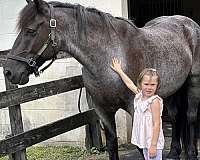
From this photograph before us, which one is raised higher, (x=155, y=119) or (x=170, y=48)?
(x=170, y=48)

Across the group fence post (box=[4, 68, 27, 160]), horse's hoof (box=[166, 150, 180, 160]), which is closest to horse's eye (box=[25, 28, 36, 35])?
fence post (box=[4, 68, 27, 160])

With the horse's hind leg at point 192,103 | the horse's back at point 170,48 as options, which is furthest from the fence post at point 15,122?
the horse's hind leg at point 192,103

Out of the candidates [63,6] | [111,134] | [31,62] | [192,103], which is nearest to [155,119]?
[31,62]

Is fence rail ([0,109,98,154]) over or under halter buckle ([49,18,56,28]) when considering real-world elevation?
under

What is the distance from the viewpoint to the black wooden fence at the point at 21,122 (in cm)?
432

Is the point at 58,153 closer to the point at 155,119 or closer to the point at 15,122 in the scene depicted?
the point at 15,122

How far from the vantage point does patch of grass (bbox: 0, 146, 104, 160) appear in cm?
574

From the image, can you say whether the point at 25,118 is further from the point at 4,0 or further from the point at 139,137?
the point at 139,137

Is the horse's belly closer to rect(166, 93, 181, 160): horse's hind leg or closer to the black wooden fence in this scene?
rect(166, 93, 181, 160): horse's hind leg

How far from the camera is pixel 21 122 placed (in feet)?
15.0

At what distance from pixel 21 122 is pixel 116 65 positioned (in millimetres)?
1342

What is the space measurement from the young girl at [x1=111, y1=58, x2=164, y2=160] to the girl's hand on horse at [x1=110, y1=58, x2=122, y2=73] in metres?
0.51

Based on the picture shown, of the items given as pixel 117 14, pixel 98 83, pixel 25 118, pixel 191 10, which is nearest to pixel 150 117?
pixel 98 83

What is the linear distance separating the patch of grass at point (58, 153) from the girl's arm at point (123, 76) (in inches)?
80.0
